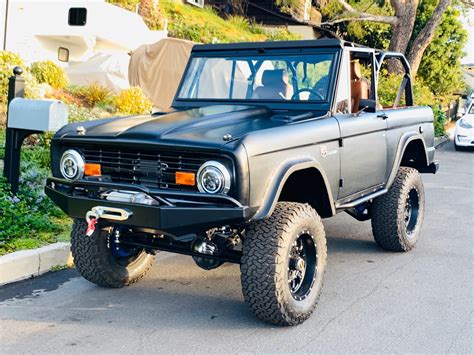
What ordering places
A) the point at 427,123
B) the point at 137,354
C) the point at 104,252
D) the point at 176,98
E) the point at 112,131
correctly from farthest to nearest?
the point at 427,123 < the point at 176,98 < the point at 104,252 < the point at 112,131 < the point at 137,354

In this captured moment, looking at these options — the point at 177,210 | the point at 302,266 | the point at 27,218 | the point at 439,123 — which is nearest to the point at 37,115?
the point at 27,218

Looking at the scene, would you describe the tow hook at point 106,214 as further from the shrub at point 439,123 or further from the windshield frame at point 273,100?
the shrub at point 439,123

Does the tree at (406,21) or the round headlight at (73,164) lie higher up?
the tree at (406,21)

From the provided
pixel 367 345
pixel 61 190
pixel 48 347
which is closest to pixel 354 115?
pixel 367 345

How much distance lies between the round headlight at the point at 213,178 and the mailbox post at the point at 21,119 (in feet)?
8.36

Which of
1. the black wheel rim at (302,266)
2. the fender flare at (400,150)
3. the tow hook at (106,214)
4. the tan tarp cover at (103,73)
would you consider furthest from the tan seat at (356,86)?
the tan tarp cover at (103,73)

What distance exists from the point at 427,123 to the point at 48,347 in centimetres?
464

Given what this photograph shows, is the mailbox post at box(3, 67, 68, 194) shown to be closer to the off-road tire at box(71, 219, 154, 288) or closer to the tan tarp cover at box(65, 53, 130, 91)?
the off-road tire at box(71, 219, 154, 288)

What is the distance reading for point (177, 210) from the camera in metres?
3.88

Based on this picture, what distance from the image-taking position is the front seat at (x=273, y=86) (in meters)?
5.36

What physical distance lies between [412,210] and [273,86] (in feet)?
7.52

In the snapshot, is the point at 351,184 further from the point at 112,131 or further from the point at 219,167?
the point at 112,131

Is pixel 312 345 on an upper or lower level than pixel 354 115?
lower

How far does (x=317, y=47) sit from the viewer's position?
5.33m
